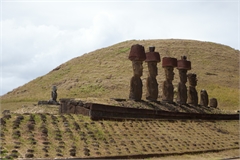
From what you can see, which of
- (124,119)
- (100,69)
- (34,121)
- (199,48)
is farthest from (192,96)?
(199,48)

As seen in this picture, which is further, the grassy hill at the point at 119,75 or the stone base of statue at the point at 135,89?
the grassy hill at the point at 119,75

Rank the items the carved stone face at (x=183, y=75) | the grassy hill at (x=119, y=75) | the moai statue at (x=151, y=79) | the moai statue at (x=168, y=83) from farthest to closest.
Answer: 1. the grassy hill at (x=119, y=75)
2. the carved stone face at (x=183, y=75)
3. the moai statue at (x=168, y=83)
4. the moai statue at (x=151, y=79)

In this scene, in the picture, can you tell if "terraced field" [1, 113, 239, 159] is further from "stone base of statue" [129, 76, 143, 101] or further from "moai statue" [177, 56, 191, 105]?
"moai statue" [177, 56, 191, 105]

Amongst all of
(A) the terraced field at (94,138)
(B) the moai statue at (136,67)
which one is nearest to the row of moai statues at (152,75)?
(B) the moai statue at (136,67)

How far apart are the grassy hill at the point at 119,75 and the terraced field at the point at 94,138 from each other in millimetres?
23505

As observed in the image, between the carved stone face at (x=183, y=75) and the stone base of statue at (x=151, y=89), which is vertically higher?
the carved stone face at (x=183, y=75)

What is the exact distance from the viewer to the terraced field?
9.45 meters

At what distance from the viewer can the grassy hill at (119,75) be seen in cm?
4334

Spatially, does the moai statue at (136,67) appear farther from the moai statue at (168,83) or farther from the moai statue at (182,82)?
the moai statue at (182,82)

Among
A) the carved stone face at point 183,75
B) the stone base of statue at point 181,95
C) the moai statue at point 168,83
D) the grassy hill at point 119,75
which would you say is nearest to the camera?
the moai statue at point 168,83

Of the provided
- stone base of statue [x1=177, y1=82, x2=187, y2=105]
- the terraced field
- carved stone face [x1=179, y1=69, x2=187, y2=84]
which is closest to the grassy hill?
carved stone face [x1=179, y1=69, x2=187, y2=84]

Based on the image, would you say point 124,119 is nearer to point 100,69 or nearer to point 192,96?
point 192,96

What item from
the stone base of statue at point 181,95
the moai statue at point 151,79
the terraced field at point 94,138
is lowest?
the terraced field at point 94,138

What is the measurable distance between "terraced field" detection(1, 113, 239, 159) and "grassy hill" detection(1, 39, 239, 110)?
23505 millimetres
